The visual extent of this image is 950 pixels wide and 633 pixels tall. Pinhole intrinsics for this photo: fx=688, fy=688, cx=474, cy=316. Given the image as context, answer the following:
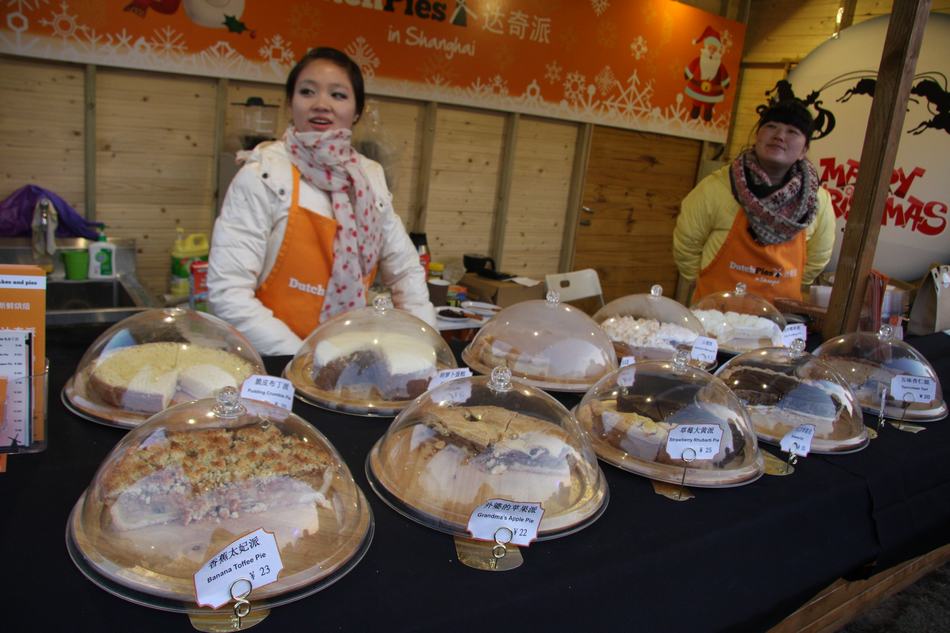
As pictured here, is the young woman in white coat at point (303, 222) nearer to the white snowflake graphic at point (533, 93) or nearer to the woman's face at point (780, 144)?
the woman's face at point (780, 144)

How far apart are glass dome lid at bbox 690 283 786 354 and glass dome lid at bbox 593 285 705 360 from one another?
0.61 ft

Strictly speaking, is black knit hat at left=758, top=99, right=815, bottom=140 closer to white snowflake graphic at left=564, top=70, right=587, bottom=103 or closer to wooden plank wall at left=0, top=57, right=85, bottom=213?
white snowflake graphic at left=564, top=70, right=587, bottom=103

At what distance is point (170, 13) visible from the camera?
3574 millimetres

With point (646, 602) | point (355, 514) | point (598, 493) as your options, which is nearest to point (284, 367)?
point (355, 514)

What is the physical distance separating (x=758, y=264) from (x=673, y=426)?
2.38 meters

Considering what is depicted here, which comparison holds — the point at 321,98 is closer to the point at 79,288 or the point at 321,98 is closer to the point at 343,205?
the point at 343,205

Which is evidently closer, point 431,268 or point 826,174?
point 431,268

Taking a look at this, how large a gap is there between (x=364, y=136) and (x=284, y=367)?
9.15 ft

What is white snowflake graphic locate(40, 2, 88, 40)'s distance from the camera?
3301 mm

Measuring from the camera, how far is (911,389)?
2.07 m

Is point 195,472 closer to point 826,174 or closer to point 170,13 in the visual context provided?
point 170,13

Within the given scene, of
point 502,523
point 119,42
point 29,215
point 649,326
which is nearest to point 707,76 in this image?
point 649,326

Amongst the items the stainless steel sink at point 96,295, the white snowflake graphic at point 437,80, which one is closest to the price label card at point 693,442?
the stainless steel sink at point 96,295

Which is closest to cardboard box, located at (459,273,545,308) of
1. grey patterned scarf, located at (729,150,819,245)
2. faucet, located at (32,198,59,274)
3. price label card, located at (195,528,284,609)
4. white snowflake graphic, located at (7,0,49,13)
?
grey patterned scarf, located at (729,150,819,245)
